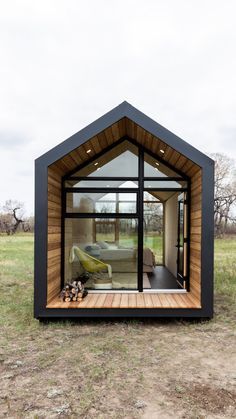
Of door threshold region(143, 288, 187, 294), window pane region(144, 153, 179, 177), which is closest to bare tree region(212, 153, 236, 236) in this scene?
door threshold region(143, 288, 187, 294)

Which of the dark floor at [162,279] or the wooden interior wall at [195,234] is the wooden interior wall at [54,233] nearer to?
the dark floor at [162,279]

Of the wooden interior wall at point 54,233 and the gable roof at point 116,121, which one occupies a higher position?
the gable roof at point 116,121

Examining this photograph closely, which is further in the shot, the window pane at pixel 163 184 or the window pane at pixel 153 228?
the window pane at pixel 153 228

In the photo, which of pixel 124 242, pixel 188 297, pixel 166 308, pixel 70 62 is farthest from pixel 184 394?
pixel 70 62

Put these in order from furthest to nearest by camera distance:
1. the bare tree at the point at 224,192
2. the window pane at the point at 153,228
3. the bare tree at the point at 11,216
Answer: the bare tree at the point at 11,216, the bare tree at the point at 224,192, the window pane at the point at 153,228

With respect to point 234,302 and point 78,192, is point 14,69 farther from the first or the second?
point 234,302

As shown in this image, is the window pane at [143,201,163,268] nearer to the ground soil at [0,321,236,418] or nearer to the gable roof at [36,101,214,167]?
the gable roof at [36,101,214,167]

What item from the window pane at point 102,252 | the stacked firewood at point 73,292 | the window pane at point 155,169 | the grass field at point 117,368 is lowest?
the grass field at point 117,368

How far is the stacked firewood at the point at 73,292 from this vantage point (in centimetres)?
547

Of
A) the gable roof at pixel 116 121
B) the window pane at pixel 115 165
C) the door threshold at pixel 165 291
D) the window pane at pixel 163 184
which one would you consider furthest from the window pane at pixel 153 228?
the gable roof at pixel 116 121

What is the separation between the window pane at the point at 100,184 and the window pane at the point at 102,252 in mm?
577

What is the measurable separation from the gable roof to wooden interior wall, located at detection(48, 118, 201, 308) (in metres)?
0.16

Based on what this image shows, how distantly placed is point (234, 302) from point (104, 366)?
358cm

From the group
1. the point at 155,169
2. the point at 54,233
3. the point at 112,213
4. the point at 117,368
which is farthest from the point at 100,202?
the point at 117,368
